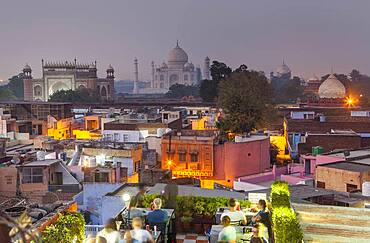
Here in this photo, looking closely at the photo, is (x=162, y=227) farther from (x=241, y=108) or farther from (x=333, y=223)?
(x=241, y=108)

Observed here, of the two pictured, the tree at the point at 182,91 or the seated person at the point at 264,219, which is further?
the tree at the point at 182,91

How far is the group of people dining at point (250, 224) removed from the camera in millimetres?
4832

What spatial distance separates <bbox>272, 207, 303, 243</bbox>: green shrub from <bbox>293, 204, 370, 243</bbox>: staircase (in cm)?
105

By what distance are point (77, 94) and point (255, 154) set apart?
1095 inches

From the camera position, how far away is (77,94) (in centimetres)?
4438

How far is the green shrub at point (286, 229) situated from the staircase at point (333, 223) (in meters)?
1.05

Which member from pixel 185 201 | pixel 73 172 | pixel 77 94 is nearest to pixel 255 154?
pixel 73 172

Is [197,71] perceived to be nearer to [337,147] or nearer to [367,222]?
[337,147]

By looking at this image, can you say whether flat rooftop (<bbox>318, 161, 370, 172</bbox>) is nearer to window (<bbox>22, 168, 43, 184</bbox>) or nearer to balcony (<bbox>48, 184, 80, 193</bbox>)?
balcony (<bbox>48, 184, 80, 193</bbox>)

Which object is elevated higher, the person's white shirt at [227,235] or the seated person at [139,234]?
the seated person at [139,234]

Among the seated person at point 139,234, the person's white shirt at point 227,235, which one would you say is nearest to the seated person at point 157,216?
the seated person at point 139,234

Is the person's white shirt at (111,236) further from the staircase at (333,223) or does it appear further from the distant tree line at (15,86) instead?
the distant tree line at (15,86)

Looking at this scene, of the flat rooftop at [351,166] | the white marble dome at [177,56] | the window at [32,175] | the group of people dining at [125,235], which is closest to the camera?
the group of people dining at [125,235]

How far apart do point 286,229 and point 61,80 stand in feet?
165
